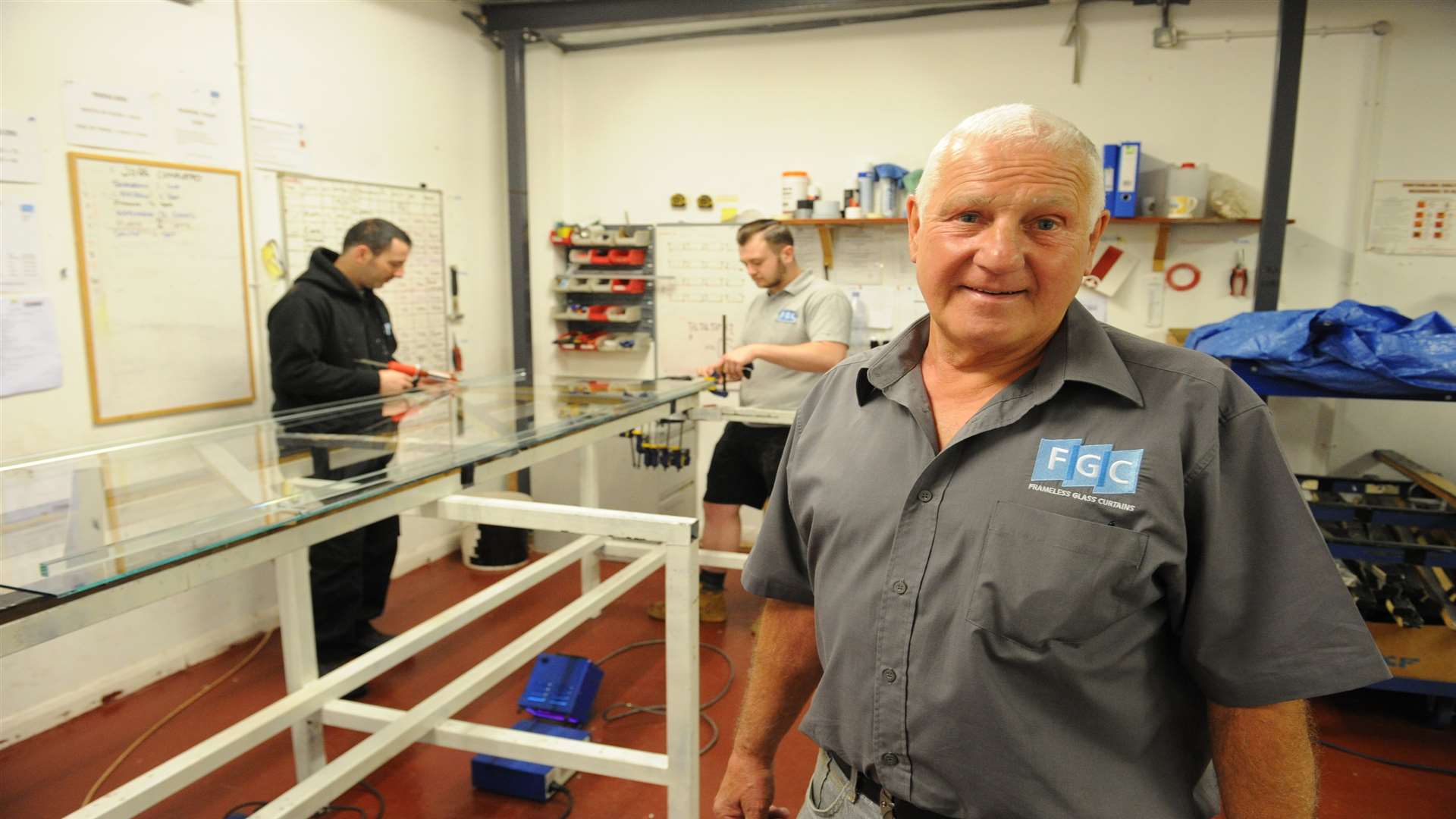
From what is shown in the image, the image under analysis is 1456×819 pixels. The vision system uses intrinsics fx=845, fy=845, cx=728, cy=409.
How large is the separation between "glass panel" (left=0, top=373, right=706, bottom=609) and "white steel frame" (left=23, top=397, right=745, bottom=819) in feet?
0.14

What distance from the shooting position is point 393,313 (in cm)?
398

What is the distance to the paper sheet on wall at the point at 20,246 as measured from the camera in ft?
8.21

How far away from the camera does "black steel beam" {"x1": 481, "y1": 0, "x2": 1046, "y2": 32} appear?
4.02 metres

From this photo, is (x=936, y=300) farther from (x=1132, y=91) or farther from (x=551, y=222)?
(x=551, y=222)

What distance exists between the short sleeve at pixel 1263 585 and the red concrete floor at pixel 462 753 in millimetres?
1727

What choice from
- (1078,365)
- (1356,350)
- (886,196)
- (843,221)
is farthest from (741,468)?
(1078,365)

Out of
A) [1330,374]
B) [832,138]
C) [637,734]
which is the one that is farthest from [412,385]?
[1330,374]

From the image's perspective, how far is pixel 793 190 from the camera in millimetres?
4289

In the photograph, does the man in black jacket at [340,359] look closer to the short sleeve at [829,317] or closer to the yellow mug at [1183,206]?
the short sleeve at [829,317]

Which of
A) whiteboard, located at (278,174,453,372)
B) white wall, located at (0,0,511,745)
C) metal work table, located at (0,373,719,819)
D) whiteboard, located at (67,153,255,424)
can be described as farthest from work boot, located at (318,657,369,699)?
whiteboard, located at (278,174,453,372)

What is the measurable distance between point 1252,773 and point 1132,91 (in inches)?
147

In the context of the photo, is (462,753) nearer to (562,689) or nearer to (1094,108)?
(562,689)

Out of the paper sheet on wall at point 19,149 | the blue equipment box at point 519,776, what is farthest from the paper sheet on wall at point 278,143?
the blue equipment box at point 519,776

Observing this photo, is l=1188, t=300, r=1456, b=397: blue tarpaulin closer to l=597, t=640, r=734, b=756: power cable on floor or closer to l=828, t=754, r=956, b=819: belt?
l=597, t=640, r=734, b=756: power cable on floor
